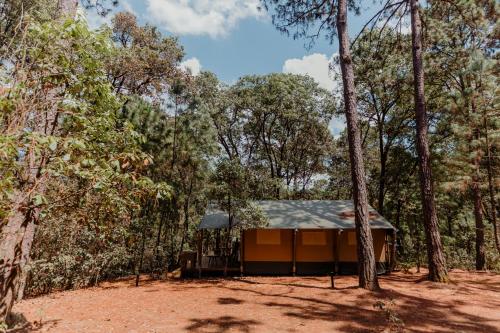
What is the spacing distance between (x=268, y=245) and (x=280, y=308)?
21.7 ft

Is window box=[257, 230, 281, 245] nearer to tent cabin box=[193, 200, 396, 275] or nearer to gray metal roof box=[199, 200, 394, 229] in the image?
tent cabin box=[193, 200, 396, 275]

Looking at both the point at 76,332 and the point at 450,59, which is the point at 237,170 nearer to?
the point at 76,332

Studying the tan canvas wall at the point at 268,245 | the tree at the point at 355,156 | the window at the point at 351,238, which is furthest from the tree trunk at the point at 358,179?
the tan canvas wall at the point at 268,245

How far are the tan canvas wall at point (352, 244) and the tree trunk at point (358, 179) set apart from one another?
5123 mm

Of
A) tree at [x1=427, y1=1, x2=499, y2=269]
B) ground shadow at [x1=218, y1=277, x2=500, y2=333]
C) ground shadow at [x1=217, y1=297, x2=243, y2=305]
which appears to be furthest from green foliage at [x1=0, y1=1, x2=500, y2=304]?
ground shadow at [x1=218, y1=277, x2=500, y2=333]

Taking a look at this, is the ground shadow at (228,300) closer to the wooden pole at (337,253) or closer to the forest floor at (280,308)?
the forest floor at (280,308)

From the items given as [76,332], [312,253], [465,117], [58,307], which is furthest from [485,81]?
[58,307]

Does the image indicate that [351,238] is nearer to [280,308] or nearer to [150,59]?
[280,308]

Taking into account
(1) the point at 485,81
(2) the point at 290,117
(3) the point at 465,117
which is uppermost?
(2) the point at 290,117

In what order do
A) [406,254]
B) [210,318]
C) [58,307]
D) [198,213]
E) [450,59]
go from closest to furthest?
[210,318] < [58,307] < [450,59] < [406,254] < [198,213]

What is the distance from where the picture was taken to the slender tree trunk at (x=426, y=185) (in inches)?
406

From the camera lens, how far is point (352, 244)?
47.8ft

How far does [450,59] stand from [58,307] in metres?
19.6

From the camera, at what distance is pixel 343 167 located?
27.2m
